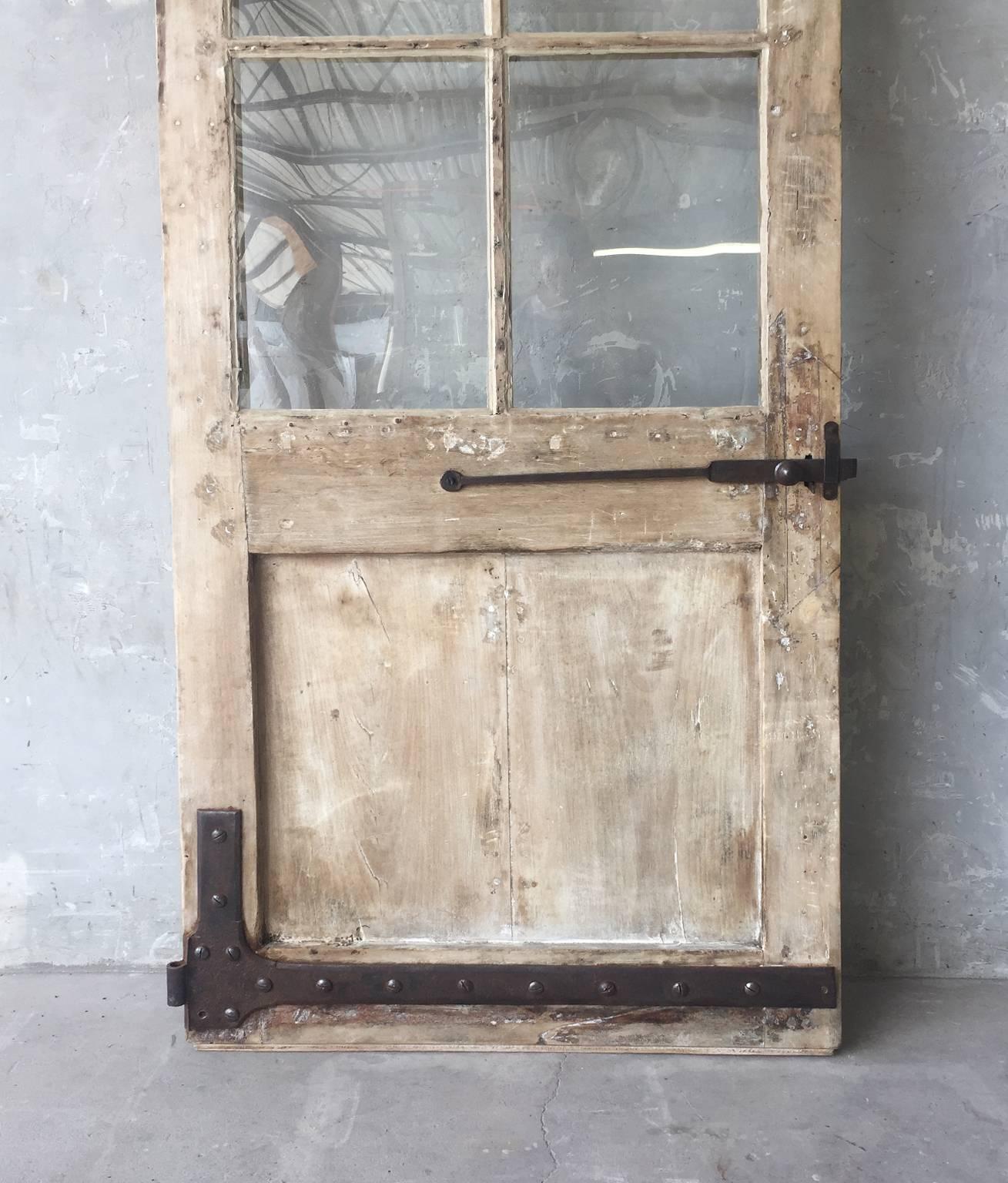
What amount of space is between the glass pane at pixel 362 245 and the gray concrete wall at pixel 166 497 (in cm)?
31

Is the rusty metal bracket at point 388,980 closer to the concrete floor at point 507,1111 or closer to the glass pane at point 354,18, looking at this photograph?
the concrete floor at point 507,1111

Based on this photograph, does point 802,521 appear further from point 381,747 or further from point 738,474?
point 381,747

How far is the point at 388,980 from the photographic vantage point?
1.47 meters

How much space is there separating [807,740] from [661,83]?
1032mm

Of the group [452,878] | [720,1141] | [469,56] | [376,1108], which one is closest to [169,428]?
[469,56]

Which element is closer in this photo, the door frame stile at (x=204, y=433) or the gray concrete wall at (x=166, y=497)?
the door frame stile at (x=204, y=433)

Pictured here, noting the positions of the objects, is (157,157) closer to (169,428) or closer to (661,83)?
(169,428)

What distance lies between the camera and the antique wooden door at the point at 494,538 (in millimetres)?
1434

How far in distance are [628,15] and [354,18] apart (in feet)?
1.37

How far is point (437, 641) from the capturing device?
148cm

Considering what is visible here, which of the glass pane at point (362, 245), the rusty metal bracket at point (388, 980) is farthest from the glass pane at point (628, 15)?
the rusty metal bracket at point (388, 980)

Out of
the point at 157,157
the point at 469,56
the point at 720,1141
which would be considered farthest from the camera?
the point at 157,157

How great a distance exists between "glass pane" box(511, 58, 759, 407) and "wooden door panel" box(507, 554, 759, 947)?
29 cm

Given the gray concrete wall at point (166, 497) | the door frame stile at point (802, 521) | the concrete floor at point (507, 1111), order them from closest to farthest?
the concrete floor at point (507, 1111), the door frame stile at point (802, 521), the gray concrete wall at point (166, 497)
